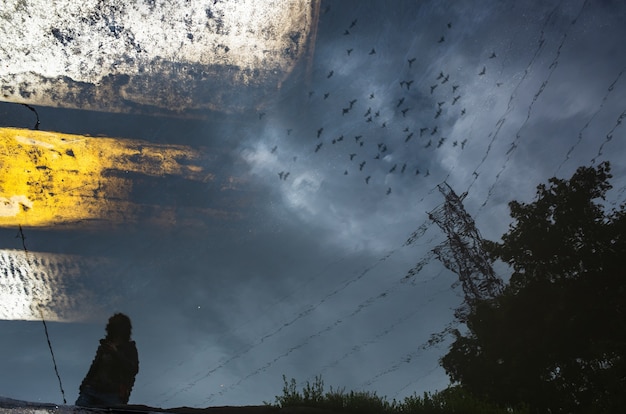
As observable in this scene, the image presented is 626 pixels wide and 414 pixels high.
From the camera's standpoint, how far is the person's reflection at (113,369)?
6391 millimetres

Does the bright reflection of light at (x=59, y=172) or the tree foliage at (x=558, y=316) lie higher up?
the bright reflection of light at (x=59, y=172)

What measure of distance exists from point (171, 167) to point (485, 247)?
20530 mm

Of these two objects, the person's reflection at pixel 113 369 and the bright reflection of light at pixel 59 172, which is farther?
the bright reflection of light at pixel 59 172

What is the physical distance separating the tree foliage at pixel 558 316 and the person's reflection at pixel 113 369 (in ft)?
40.0

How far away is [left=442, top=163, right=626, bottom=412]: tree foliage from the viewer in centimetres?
1277

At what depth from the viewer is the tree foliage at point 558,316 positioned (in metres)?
12.8

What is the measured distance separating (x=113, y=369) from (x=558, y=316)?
44.4ft

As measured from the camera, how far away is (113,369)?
21.8 ft

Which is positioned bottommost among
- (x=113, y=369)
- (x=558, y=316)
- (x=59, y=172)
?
(x=558, y=316)

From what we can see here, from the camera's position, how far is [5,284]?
2159cm

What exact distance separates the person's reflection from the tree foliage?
12.2 meters

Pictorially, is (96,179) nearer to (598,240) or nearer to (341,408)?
(341,408)

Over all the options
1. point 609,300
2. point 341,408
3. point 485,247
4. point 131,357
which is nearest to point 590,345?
point 609,300

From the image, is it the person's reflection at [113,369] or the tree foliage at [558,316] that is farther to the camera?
the tree foliage at [558,316]
